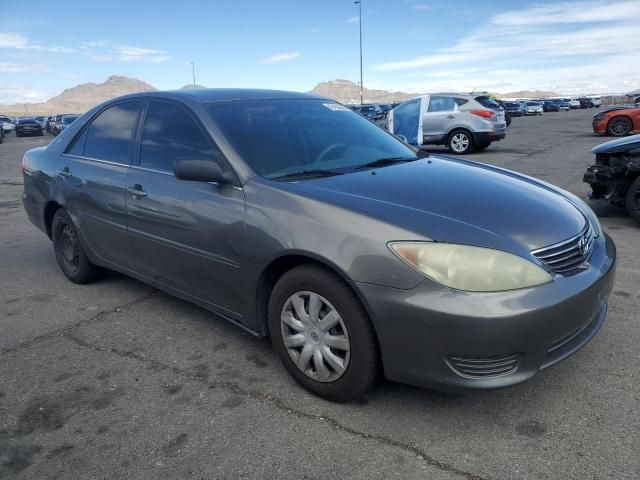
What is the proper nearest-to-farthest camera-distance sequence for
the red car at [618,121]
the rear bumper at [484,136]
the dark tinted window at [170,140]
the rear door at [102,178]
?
the dark tinted window at [170,140] → the rear door at [102,178] → the rear bumper at [484,136] → the red car at [618,121]

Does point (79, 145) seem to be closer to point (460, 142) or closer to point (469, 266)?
point (469, 266)

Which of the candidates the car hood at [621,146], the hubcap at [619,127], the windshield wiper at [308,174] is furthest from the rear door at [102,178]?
the hubcap at [619,127]

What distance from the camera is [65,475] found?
89.0 inches

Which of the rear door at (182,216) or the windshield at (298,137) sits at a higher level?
the windshield at (298,137)

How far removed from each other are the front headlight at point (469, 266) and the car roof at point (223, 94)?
1.83 m

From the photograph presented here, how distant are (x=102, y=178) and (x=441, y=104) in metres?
12.0

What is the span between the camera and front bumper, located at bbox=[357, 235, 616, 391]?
2.23 metres

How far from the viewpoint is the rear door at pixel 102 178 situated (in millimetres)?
3826

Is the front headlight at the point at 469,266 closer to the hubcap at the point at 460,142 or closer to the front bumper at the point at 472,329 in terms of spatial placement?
the front bumper at the point at 472,329

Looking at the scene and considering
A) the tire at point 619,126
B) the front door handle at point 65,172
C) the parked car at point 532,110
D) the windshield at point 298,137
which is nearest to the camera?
the windshield at point 298,137

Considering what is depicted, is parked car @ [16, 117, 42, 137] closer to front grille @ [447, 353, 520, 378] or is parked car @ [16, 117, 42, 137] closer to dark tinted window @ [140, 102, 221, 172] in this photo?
dark tinted window @ [140, 102, 221, 172]

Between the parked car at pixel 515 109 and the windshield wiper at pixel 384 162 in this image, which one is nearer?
the windshield wiper at pixel 384 162

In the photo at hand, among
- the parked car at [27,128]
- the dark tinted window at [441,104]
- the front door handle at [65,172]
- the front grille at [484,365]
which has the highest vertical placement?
the parked car at [27,128]

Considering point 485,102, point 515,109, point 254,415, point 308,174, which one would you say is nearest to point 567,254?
point 308,174
